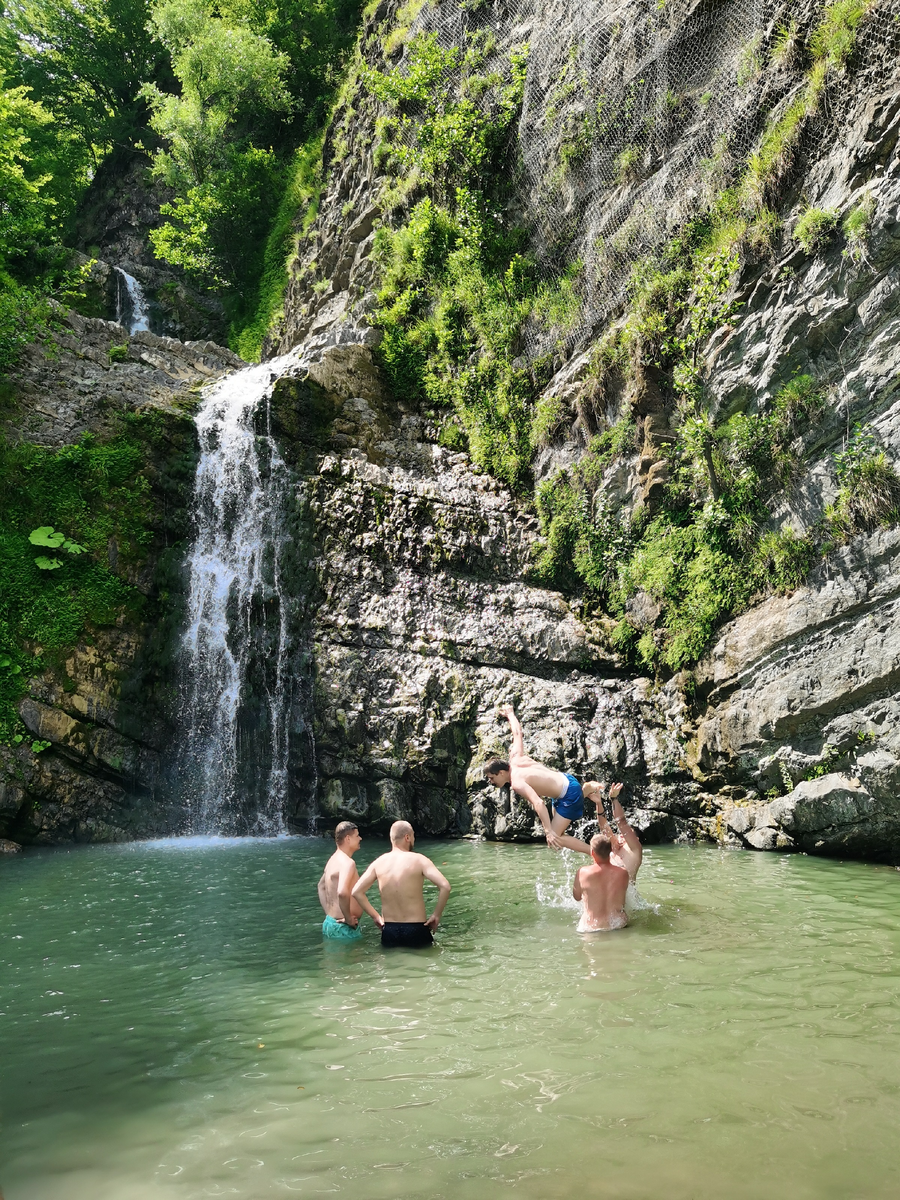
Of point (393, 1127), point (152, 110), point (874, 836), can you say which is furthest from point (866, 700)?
point (152, 110)

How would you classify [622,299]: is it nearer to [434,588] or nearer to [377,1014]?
[434,588]

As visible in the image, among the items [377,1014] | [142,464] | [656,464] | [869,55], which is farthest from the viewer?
[142,464]

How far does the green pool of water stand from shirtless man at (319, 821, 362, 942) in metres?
0.19

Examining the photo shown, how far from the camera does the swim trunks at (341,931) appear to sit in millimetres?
6676

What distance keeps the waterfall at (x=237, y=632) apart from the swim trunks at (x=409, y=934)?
6669 millimetres

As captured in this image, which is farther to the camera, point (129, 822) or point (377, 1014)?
point (129, 822)

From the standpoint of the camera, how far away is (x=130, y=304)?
80.7 feet

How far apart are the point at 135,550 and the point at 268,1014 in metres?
10.7

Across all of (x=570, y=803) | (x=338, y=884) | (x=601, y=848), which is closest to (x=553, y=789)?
(x=570, y=803)

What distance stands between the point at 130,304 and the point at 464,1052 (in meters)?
25.1

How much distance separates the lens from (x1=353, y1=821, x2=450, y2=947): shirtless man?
6395 mm

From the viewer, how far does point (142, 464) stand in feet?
48.5

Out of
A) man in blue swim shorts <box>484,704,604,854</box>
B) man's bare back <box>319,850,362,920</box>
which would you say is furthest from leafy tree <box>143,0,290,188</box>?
man's bare back <box>319,850,362,920</box>

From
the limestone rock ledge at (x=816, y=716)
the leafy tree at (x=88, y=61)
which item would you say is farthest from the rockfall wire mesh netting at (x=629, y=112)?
the leafy tree at (x=88, y=61)
